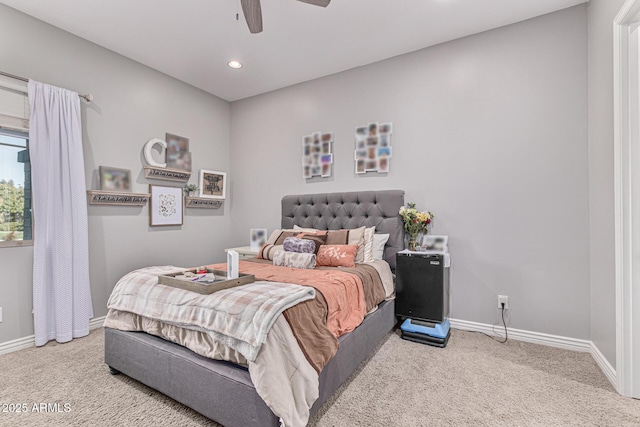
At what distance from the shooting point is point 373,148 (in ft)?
11.3

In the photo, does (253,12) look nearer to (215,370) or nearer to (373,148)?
(373,148)

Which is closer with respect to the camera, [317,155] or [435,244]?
[435,244]

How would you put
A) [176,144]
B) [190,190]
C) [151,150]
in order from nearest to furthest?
[151,150]
[176,144]
[190,190]

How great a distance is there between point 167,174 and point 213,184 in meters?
0.70

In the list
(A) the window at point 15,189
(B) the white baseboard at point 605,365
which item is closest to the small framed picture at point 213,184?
(A) the window at point 15,189

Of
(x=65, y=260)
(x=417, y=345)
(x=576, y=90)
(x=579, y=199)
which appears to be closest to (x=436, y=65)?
(x=576, y=90)

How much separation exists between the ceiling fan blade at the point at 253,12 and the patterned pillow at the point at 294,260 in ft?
6.06

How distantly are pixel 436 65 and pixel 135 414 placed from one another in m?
3.82

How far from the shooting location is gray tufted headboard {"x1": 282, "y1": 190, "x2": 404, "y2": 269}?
3.15 metres

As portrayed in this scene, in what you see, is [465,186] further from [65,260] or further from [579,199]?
[65,260]

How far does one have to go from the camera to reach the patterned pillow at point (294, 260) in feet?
8.70

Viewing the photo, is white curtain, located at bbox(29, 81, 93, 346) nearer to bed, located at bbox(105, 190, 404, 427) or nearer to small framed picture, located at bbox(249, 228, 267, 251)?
bed, located at bbox(105, 190, 404, 427)

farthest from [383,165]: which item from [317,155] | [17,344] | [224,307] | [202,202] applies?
[17,344]

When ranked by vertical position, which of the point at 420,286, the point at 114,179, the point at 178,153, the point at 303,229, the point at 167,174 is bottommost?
the point at 420,286
